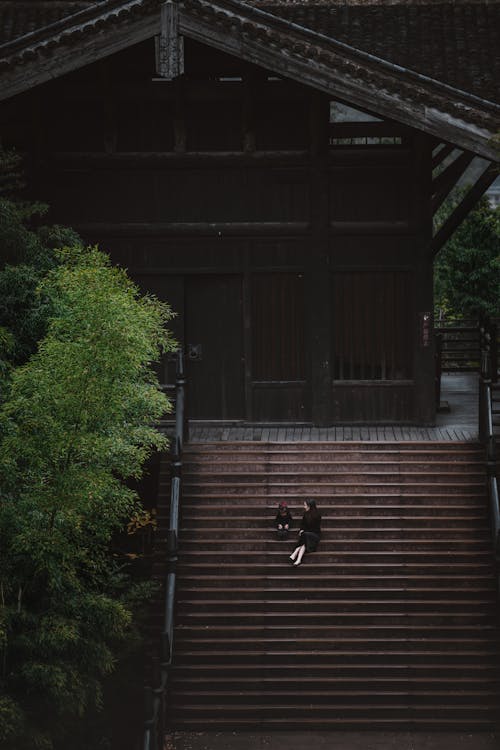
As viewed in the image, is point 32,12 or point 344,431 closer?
point 344,431

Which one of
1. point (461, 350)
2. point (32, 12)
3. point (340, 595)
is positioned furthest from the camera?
point (461, 350)

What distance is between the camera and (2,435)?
13.7 m

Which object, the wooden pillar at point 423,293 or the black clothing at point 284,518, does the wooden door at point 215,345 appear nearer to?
the wooden pillar at point 423,293

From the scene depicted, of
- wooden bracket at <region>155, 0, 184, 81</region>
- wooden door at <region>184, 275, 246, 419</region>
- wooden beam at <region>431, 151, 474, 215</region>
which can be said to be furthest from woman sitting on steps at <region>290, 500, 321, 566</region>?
wooden bracket at <region>155, 0, 184, 81</region>

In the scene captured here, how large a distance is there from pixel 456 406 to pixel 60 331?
10065 millimetres

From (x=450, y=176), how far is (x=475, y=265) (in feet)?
38.2

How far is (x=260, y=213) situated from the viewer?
2006 centimetres

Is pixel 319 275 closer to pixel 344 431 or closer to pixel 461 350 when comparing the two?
pixel 344 431

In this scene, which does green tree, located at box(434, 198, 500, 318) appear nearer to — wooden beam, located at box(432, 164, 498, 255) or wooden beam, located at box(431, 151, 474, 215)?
wooden beam, located at box(431, 151, 474, 215)

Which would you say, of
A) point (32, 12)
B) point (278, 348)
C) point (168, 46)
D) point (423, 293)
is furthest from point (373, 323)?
point (32, 12)

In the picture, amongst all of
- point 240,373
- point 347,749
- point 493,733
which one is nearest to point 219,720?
point 347,749

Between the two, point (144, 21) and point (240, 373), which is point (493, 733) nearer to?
point (240, 373)

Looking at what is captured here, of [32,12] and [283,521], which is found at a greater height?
[32,12]

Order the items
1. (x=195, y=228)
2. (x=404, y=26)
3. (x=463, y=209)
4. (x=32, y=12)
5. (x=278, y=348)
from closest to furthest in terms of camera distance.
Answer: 1. (x=463, y=209)
2. (x=195, y=228)
3. (x=278, y=348)
4. (x=404, y=26)
5. (x=32, y=12)
